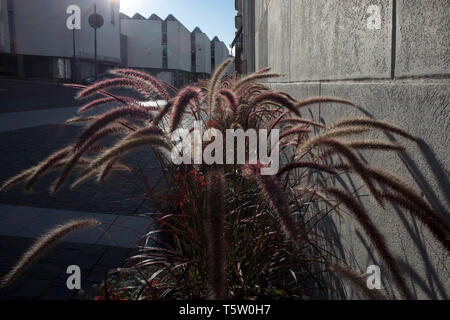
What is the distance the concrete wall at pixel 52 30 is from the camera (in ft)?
135

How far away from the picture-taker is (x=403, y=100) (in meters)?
1.45

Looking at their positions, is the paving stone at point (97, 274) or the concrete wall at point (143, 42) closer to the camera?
the paving stone at point (97, 274)

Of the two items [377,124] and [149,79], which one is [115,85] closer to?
[149,79]

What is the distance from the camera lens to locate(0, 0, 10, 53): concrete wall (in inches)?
1460

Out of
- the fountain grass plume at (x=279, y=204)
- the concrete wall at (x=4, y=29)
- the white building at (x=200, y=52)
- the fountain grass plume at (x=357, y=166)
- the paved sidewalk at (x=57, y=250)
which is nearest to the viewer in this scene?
the fountain grass plume at (x=279, y=204)

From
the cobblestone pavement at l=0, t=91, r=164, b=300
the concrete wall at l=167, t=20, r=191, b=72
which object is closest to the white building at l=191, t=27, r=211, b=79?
the concrete wall at l=167, t=20, r=191, b=72

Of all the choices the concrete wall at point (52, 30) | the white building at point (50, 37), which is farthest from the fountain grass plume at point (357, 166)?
the concrete wall at point (52, 30)

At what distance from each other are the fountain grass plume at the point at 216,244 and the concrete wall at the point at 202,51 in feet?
291

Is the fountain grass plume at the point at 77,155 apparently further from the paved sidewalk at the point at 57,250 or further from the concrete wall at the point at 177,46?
the concrete wall at the point at 177,46

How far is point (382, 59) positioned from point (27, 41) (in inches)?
1888

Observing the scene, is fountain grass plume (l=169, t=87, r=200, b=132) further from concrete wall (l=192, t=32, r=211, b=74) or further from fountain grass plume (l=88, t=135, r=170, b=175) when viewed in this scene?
concrete wall (l=192, t=32, r=211, b=74)

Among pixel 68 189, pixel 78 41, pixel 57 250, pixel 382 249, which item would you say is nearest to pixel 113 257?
pixel 57 250

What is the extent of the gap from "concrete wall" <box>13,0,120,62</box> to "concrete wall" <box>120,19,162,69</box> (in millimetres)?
15817

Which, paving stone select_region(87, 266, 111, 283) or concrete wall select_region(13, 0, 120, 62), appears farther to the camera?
concrete wall select_region(13, 0, 120, 62)
